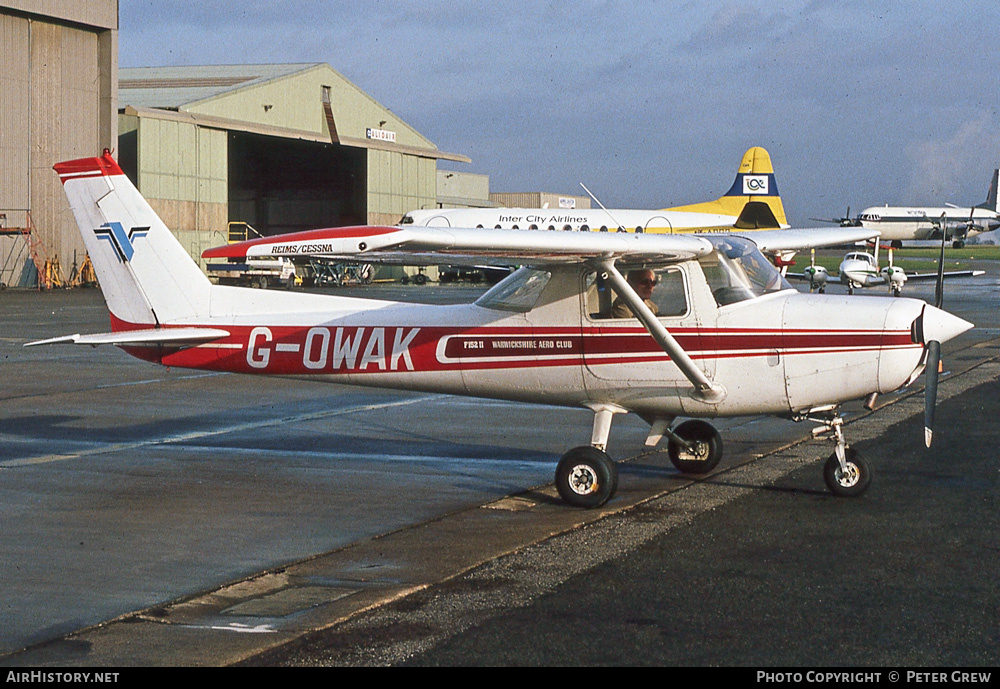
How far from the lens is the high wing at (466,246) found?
730 centimetres

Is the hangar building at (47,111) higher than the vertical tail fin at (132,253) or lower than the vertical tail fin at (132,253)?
higher

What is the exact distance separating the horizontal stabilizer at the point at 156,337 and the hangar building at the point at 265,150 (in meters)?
44.8

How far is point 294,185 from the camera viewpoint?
2894 inches

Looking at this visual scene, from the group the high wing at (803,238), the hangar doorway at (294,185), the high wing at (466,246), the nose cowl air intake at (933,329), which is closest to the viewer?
the high wing at (466,246)

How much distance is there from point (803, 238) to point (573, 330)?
413 cm

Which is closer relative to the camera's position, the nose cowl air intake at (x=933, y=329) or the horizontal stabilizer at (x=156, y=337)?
the nose cowl air intake at (x=933, y=329)

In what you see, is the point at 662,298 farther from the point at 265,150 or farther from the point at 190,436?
the point at 265,150

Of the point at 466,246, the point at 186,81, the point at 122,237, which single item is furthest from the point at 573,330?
the point at 186,81

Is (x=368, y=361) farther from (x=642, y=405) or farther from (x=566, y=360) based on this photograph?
(x=642, y=405)

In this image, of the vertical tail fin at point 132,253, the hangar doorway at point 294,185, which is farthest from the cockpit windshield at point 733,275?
the hangar doorway at point 294,185

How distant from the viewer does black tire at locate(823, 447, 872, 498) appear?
910 centimetres

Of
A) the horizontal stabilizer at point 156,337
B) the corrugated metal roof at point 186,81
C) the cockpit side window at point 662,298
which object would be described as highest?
the corrugated metal roof at point 186,81

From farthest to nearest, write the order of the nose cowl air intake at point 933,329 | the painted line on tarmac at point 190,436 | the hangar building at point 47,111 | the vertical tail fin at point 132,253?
→ the hangar building at point 47,111
the painted line on tarmac at point 190,436
the vertical tail fin at point 132,253
the nose cowl air intake at point 933,329

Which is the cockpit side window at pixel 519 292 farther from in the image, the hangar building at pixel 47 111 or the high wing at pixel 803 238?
the hangar building at pixel 47 111
